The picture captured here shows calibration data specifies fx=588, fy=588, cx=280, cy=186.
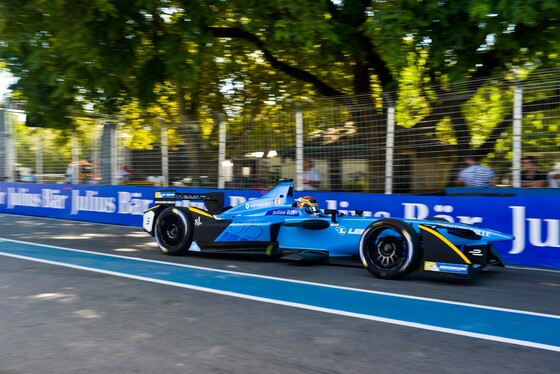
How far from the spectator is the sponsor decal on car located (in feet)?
10.1

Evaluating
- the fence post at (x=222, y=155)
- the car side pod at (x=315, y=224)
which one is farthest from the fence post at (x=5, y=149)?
→ the car side pod at (x=315, y=224)

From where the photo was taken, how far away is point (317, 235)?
7879 millimetres

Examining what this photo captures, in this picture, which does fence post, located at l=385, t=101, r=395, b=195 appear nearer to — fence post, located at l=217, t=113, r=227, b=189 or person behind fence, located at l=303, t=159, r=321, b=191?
person behind fence, located at l=303, t=159, r=321, b=191

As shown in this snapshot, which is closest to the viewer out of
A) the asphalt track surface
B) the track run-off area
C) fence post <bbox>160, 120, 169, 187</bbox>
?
the asphalt track surface

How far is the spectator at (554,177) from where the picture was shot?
855 centimetres

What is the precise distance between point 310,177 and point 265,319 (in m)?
6.58

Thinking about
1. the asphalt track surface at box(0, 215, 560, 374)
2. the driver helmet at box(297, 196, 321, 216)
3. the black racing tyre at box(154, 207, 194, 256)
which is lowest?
the asphalt track surface at box(0, 215, 560, 374)

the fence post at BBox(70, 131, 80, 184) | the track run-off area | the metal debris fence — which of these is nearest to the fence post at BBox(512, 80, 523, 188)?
the metal debris fence

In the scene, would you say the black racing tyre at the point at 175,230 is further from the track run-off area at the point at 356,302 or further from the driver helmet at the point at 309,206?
the driver helmet at the point at 309,206

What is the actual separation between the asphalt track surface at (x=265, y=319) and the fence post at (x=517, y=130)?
1.73 meters

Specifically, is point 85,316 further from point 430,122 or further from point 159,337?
point 430,122

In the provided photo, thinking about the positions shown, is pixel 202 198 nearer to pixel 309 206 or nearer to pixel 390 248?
pixel 309 206

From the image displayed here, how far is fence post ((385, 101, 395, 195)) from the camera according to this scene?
408 inches

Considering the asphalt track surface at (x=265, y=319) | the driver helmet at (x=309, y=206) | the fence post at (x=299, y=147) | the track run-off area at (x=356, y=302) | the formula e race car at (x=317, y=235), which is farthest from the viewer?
the fence post at (x=299, y=147)
